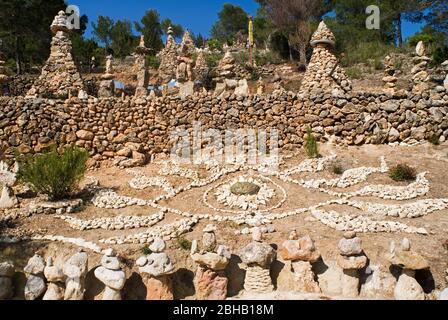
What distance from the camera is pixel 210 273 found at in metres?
5.44

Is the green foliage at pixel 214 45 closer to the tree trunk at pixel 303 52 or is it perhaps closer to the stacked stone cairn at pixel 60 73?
the tree trunk at pixel 303 52

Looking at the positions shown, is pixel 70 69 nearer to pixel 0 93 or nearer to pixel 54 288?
pixel 0 93

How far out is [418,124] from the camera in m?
11.1

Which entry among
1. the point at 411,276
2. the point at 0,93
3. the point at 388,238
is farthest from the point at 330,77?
the point at 0,93

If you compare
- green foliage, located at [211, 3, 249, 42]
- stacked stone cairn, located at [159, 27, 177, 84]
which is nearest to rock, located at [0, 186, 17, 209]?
stacked stone cairn, located at [159, 27, 177, 84]

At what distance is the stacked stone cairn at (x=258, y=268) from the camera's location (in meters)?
5.45

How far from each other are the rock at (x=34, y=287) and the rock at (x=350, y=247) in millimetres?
4393

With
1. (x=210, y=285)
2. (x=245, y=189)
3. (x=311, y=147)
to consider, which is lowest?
(x=210, y=285)

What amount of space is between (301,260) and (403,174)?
481cm

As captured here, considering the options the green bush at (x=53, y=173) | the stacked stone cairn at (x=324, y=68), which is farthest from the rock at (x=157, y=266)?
the stacked stone cairn at (x=324, y=68)

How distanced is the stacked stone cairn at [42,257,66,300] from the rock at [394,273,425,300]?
469 centimetres

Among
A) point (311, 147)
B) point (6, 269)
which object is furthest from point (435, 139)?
point (6, 269)

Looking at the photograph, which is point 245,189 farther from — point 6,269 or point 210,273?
point 6,269

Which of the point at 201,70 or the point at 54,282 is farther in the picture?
the point at 201,70
